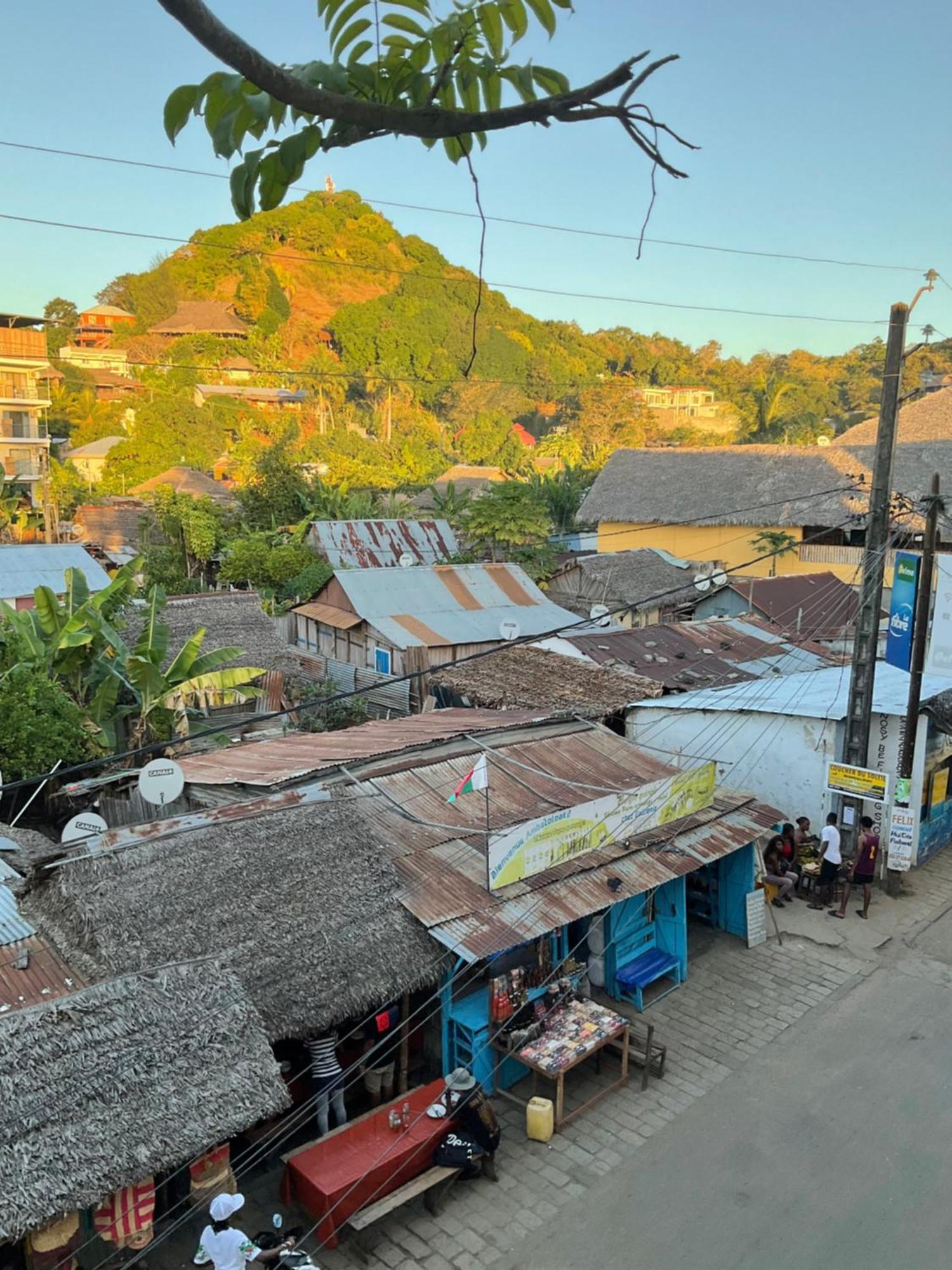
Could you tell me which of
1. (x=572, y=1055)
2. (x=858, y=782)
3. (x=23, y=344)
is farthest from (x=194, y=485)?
(x=572, y=1055)

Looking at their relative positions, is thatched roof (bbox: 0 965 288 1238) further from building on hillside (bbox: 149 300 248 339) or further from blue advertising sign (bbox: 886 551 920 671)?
building on hillside (bbox: 149 300 248 339)

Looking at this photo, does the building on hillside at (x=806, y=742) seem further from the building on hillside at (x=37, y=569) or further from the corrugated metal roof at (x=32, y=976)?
the building on hillside at (x=37, y=569)

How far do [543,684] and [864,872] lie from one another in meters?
6.90

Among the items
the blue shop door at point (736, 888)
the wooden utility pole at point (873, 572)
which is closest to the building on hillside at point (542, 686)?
the blue shop door at point (736, 888)

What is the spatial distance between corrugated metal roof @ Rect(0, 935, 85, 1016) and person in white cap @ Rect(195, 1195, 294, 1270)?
2065mm

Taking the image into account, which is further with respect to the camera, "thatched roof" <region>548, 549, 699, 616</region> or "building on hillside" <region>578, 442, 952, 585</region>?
"building on hillside" <region>578, 442, 952, 585</region>

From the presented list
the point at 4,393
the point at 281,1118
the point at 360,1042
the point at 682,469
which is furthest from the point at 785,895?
the point at 4,393

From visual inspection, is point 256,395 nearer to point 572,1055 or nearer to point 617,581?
point 617,581

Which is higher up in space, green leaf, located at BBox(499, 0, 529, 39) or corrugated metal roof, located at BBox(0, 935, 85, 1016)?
green leaf, located at BBox(499, 0, 529, 39)

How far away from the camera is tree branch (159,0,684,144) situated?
5.86 ft

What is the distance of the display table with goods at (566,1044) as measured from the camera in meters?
9.55

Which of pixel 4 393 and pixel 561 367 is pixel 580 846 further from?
pixel 561 367

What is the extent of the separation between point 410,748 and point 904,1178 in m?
6.97

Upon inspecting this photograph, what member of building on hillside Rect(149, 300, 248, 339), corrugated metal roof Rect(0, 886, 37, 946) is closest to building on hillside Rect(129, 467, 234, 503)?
corrugated metal roof Rect(0, 886, 37, 946)
